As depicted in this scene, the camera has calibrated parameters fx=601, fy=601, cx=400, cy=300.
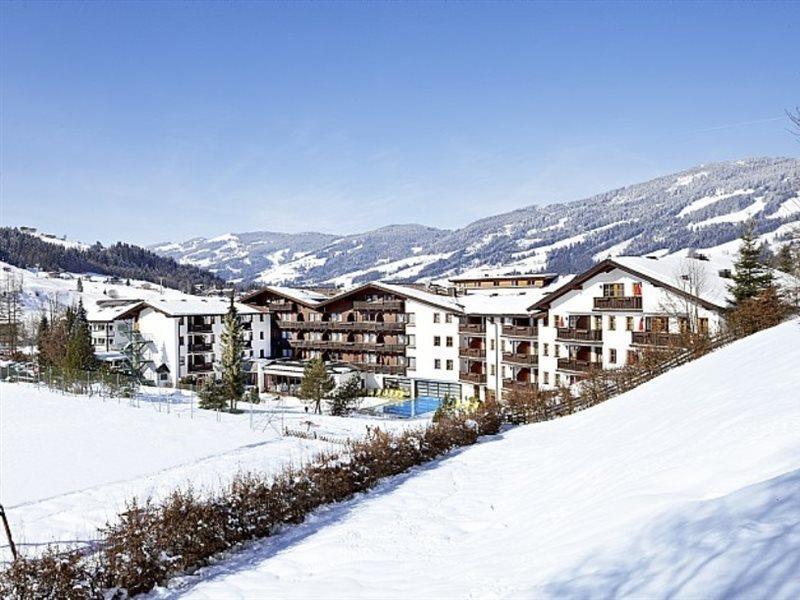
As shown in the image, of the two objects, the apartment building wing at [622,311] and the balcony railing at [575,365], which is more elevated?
the apartment building wing at [622,311]

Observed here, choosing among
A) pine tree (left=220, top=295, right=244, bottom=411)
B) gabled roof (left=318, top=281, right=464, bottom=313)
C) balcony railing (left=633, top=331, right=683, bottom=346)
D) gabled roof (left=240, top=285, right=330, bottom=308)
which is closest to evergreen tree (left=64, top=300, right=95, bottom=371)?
pine tree (left=220, top=295, right=244, bottom=411)

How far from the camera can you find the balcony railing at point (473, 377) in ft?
162

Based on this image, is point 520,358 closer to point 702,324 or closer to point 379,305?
point 702,324

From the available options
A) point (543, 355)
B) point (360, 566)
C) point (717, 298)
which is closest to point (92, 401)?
point (543, 355)

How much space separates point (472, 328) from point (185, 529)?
4125 cm

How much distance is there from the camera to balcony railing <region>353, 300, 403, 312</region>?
2264 inches

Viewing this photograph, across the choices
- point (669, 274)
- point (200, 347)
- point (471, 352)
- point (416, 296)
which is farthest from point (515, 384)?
point (200, 347)

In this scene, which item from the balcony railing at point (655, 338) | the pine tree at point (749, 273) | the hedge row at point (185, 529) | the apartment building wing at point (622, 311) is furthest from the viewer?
the apartment building wing at point (622, 311)

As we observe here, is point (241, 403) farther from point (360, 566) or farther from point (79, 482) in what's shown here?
point (360, 566)

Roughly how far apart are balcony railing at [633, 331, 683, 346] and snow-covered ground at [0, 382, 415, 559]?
15528 mm

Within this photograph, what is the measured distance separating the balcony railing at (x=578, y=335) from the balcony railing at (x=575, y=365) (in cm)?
142

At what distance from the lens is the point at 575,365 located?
132 feet

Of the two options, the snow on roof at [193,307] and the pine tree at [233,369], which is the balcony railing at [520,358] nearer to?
the pine tree at [233,369]

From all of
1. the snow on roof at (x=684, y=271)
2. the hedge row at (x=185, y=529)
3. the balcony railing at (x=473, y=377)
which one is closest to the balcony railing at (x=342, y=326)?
the balcony railing at (x=473, y=377)
